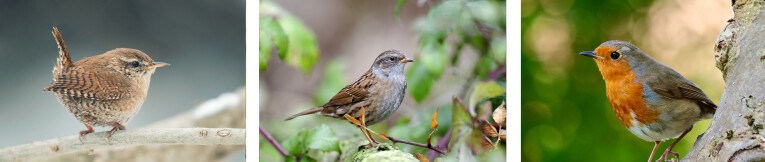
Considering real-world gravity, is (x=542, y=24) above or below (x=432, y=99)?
above

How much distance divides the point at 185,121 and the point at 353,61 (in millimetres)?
534

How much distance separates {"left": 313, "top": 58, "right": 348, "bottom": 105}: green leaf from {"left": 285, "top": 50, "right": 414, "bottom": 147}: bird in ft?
0.05

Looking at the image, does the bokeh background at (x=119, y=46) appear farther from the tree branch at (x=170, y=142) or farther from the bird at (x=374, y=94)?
the bird at (x=374, y=94)

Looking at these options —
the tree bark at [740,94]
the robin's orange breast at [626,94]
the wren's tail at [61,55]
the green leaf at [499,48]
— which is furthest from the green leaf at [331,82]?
the tree bark at [740,94]

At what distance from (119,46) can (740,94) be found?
1623mm

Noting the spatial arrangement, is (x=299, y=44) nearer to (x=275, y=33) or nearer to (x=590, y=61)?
(x=275, y=33)

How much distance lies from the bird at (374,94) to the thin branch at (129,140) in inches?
8.1

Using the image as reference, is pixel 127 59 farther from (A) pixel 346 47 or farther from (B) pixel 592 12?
(B) pixel 592 12

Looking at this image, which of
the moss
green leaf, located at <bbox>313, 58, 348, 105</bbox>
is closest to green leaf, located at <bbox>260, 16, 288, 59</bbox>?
green leaf, located at <bbox>313, 58, 348, 105</bbox>

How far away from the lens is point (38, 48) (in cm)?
145

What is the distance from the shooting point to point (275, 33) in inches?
68.6

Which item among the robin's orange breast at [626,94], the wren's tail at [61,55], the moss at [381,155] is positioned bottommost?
the moss at [381,155]

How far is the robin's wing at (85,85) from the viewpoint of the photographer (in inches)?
58.2

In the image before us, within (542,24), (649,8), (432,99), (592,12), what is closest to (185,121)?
(432,99)
